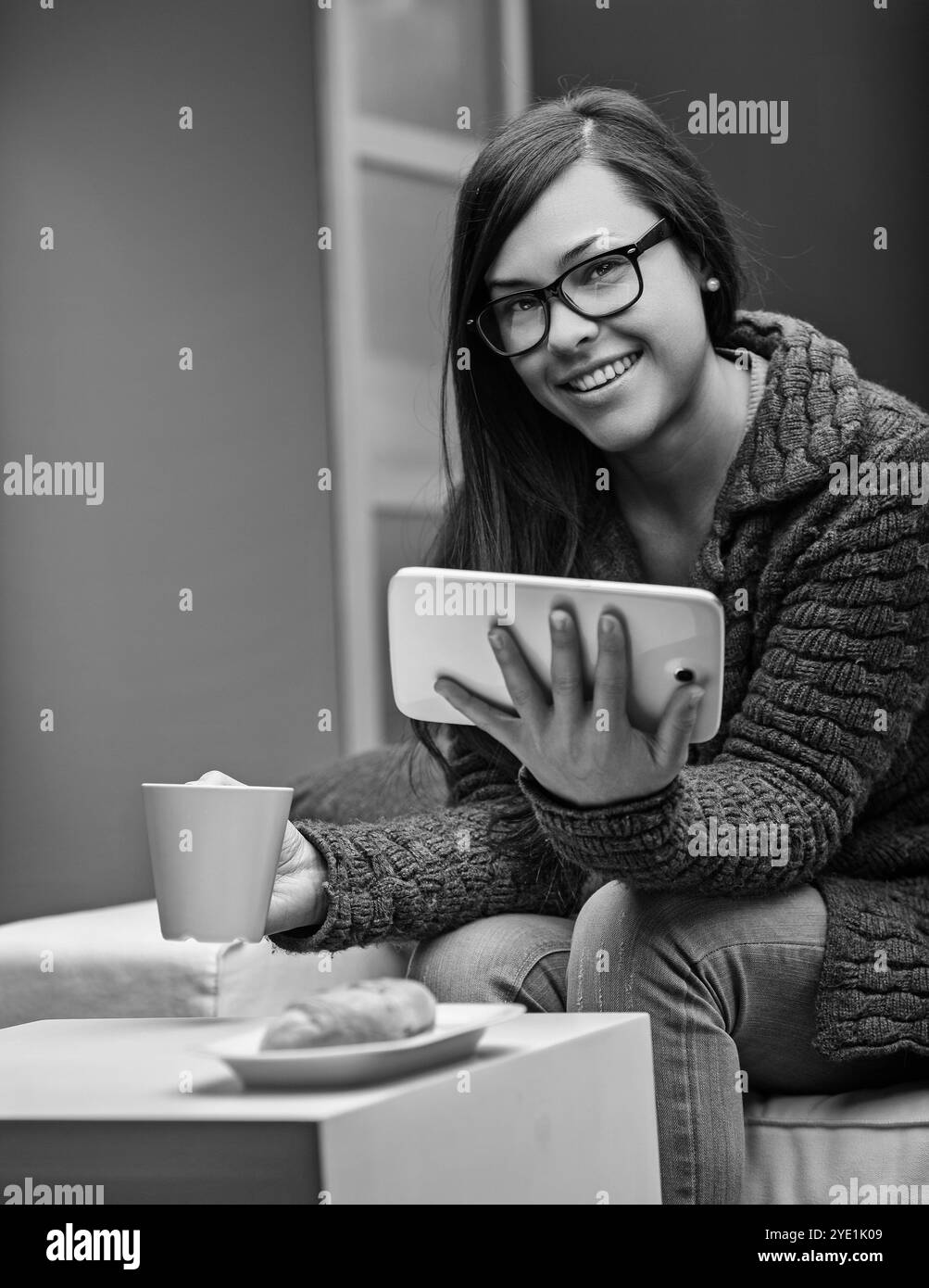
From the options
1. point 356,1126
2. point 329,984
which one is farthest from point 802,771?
point 329,984

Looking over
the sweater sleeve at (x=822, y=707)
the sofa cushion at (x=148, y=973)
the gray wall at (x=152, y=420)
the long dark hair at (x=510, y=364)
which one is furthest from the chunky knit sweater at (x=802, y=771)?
the gray wall at (x=152, y=420)

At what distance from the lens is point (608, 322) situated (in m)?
1.06

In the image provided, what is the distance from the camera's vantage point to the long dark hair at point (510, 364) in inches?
42.9

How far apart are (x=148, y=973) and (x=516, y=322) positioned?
741 mm

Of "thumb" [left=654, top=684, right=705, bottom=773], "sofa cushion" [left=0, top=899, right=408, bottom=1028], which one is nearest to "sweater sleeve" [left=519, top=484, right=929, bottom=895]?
"thumb" [left=654, top=684, right=705, bottom=773]

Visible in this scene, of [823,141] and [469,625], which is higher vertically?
[823,141]

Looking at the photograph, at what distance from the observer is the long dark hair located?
1.09 m

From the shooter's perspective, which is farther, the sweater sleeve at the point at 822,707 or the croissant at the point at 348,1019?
the sweater sleeve at the point at 822,707

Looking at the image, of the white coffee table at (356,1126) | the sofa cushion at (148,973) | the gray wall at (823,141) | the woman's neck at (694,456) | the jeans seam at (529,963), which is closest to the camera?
the white coffee table at (356,1126)

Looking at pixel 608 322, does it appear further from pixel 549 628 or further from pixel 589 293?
pixel 549 628

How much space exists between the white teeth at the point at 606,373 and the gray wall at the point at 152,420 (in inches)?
43.3

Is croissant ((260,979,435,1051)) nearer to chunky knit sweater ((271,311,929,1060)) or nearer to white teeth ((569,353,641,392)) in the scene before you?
chunky knit sweater ((271,311,929,1060))

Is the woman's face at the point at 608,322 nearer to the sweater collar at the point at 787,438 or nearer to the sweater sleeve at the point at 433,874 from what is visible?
the sweater collar at the point at 787,438
